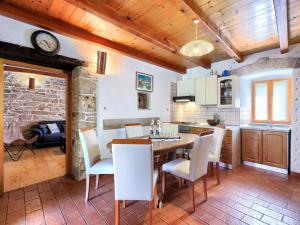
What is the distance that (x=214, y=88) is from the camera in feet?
12.4

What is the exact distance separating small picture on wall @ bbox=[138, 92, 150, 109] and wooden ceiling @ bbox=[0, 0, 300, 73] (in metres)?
1.22

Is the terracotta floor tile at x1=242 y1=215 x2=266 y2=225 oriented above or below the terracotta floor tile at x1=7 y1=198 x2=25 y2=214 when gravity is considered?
above

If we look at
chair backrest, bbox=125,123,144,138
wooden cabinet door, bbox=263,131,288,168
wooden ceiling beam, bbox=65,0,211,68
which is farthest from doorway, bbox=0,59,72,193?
wooden cabinet door, bbox=263,131,288,168

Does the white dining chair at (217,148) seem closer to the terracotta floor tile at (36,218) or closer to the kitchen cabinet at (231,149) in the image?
the kitchen cabinet at (231,149)

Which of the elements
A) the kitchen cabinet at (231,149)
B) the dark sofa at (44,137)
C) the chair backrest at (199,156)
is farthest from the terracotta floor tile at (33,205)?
the kitchen cabinet at (231,149)

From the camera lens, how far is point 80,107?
8.95ft

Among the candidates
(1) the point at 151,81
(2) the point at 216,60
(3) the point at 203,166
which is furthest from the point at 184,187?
(2) the point at 216,60

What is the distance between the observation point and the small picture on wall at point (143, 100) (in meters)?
3.91

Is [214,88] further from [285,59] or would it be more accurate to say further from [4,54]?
[4,54]

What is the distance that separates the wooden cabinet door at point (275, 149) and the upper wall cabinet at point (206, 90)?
1242 millimetres

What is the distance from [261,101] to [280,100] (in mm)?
350

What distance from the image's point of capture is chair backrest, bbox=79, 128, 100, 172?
214cm

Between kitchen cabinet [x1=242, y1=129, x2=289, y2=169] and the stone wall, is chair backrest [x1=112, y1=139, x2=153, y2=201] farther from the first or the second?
the stone wall

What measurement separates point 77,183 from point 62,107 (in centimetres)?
395
